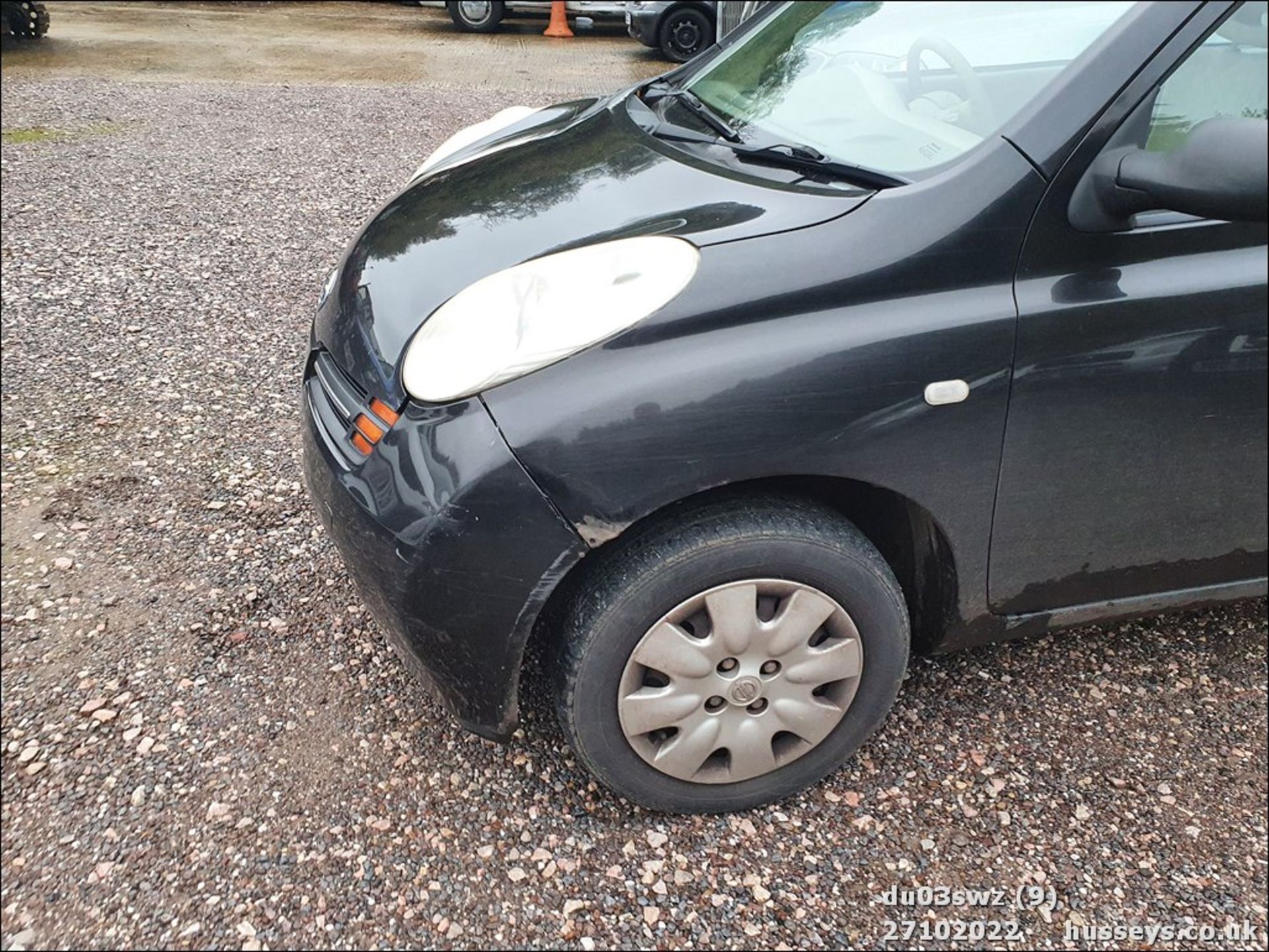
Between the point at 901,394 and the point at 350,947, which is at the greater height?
the point at 901,394

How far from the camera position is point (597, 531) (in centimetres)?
169

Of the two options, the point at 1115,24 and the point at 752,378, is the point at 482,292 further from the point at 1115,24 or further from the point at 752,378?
the point at 1115,24

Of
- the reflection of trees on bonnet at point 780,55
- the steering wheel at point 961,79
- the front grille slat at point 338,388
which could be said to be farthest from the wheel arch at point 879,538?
the reflection of trees on bonnet at point 780,55

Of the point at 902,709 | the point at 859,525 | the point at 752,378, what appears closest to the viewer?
the point at 752,378

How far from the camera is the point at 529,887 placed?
6.19 ft

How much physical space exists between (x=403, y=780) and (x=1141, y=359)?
1753 millimetres

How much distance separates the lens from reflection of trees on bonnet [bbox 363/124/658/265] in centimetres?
215

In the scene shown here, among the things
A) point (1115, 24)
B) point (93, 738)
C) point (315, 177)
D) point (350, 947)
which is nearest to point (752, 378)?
point (1115, 24)

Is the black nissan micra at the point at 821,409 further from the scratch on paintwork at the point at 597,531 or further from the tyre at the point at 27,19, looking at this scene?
the tyre at the point at 27,19

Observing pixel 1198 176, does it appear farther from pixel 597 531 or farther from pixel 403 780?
pixel 403 780

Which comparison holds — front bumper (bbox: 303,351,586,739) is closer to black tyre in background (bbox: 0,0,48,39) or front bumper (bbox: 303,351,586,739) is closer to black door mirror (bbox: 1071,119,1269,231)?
black door mirror (bbox: 1071,119,1269,231)

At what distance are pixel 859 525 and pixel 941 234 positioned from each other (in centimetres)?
62

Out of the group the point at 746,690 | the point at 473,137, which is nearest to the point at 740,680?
the point at 746,690

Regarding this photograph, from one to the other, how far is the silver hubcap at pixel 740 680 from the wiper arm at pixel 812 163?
2.67 ft
